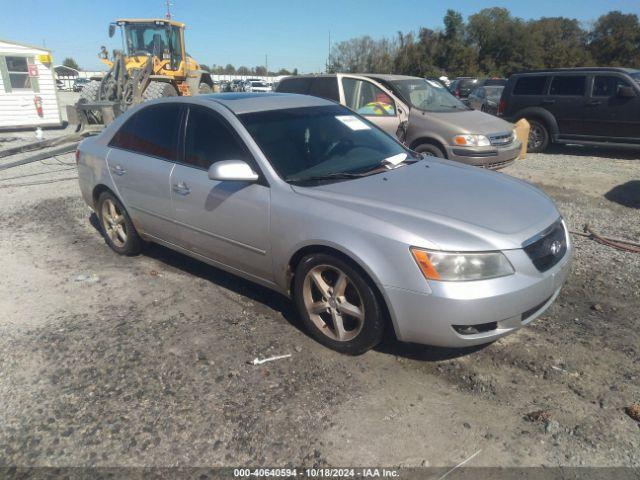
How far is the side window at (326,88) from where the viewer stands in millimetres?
8398

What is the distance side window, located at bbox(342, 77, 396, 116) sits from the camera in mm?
8242

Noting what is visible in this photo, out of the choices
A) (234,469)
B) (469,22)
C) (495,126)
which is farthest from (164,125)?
(469,22)

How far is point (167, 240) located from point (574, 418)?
338 centimetres

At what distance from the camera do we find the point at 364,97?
8422 millimetres

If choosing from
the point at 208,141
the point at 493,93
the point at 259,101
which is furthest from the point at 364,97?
the point at 493,93

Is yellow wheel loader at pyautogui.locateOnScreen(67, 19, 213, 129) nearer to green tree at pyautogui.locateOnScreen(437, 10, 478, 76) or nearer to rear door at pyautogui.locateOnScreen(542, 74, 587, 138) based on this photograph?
rear door at pyautogui.locateOnScreen(542, 74, 587, 138)

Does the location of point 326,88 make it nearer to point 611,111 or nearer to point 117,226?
point 117,226

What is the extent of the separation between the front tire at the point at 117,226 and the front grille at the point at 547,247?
3.61 metres

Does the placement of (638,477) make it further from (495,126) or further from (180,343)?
(495,126)

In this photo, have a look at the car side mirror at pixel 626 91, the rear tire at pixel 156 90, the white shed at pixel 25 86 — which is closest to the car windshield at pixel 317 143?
the car side mirror at pixel 626 91

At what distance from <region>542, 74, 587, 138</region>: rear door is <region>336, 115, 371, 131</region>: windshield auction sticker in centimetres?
805

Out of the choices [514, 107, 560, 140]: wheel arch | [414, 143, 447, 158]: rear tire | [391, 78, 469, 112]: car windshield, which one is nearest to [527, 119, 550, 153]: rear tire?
[514, 107, 560, 140]: wheel arch

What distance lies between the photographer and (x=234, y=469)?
234 centimetres

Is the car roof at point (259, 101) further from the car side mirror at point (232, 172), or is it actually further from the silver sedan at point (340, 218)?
the car side mirror at point (232, 172)
